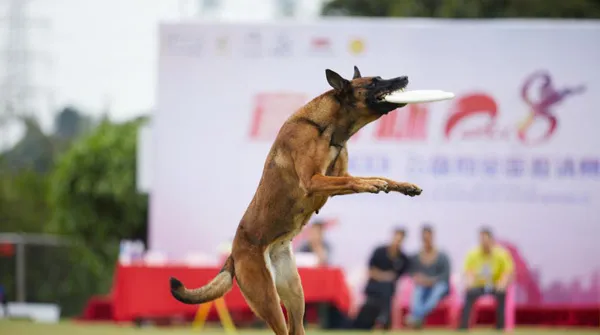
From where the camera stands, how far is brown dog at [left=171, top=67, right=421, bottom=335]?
8641 millimetres

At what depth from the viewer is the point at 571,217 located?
20609mm

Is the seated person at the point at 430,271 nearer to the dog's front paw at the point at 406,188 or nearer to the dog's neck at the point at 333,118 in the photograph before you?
the dog's neck at the point at 333,118

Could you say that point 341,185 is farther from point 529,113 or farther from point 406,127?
point 529,113

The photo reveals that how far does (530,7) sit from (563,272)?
18837mm

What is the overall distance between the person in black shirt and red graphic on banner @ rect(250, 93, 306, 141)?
3645 mm

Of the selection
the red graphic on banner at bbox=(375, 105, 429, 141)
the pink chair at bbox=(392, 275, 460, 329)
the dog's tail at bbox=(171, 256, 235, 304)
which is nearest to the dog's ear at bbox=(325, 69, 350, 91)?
the dog's tail at bbox=(171, 256, 235, 304)

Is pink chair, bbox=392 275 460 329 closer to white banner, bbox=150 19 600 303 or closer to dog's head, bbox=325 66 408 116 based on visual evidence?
white banner, bbox=150 19 600 303

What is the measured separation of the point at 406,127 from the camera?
2077 cm

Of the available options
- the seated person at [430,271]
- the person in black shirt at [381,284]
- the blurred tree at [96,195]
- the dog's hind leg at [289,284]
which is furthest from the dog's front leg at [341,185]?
the blurred tree at [96,195]

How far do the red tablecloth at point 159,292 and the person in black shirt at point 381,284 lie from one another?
39cm

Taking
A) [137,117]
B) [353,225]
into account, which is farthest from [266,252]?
[137,117]

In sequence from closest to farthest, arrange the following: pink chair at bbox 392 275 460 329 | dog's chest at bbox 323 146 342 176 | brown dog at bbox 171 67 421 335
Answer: brown dog at bbox 171 67 421 335 → dog's chest at bbox 323 146 342 176 → pink chair at bbox 392 275 460 329

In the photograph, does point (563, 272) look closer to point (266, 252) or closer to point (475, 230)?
point (475, 230)

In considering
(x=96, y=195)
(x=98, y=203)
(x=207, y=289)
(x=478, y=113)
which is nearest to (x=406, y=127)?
(x=478, y=113)
